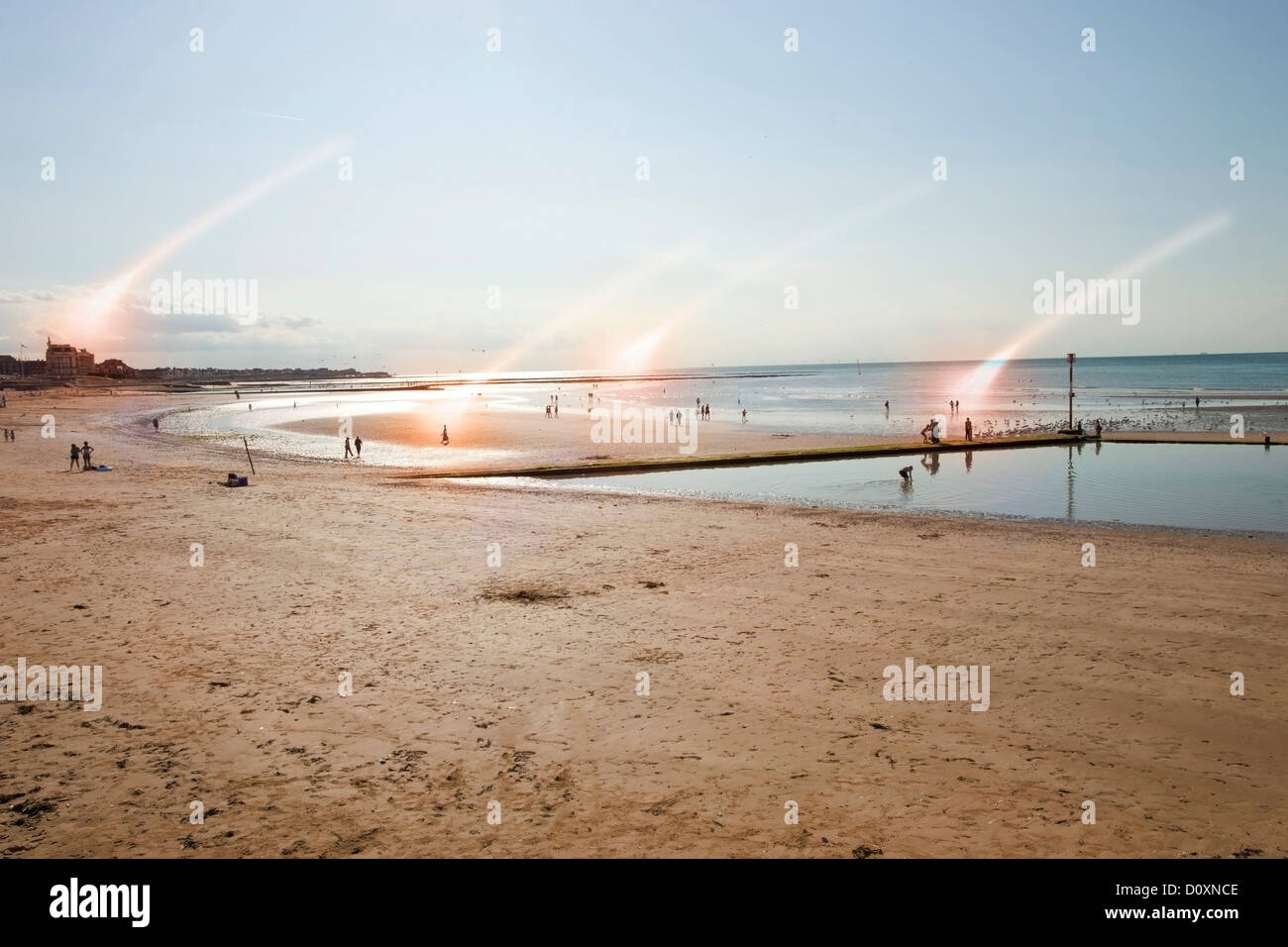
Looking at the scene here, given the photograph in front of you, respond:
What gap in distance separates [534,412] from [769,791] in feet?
261

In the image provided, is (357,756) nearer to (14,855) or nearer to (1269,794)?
(14,855)

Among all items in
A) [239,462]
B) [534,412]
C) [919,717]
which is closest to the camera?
[919,717]

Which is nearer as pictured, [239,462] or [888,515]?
Result: [888,515]

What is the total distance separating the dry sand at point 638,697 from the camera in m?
6.80

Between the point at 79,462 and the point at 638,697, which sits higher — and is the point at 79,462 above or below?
above

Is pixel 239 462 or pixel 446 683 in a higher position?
pixel 239 462

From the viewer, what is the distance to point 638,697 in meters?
9.68

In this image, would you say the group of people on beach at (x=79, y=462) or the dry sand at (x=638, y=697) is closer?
the dry sand at (x=638, y=697)

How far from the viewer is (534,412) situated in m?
85.1

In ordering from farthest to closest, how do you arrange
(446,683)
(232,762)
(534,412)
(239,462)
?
1. (534,412)
2. (239,462)
3. (446,683)
4. (232,762)

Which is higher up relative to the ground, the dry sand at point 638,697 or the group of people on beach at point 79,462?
the group of people on beach at point 79,462

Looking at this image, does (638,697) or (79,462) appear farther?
(79,462)
